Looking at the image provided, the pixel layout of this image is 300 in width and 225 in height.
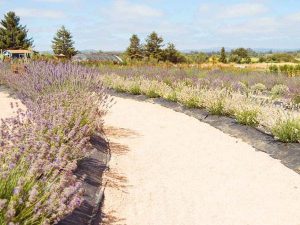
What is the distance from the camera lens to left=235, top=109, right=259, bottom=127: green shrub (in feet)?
29.7

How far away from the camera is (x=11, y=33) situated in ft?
217

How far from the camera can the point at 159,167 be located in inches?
262

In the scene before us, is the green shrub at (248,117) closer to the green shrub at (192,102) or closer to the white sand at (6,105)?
the green shrub at (192,102)

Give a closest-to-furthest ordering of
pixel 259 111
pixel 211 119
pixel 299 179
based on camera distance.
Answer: pixel 299 179 → pixel 259 111 → pixel 211 119

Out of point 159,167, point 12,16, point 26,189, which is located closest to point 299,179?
point 159,167

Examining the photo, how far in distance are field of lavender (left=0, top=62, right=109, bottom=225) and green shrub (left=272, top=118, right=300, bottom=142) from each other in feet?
10.5

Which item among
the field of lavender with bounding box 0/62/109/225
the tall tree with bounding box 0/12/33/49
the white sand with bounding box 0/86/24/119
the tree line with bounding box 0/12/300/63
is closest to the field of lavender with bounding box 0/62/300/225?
the field of lavender with bounding box 0/62/109/225

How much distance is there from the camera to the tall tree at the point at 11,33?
216 feet

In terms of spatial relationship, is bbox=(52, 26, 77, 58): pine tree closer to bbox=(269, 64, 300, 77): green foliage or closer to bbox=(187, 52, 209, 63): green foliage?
bbox=(187, 52, 209, 63): green foliage

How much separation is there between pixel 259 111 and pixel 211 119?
64.4 inches

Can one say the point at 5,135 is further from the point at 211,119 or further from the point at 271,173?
the point at 211,119

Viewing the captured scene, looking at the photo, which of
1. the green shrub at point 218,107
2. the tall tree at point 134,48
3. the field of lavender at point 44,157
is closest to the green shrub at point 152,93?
the green shrub at point 218,107

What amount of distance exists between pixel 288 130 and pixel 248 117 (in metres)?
1.61

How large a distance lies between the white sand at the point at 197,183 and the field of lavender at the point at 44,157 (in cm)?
82
